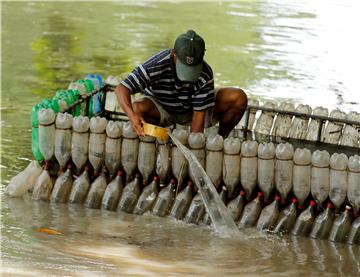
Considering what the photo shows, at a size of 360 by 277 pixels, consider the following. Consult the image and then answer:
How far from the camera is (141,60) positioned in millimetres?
12148

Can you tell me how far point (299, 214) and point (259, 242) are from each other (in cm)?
41

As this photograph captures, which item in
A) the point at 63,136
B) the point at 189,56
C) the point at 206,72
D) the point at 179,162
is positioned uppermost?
the point at 189,56

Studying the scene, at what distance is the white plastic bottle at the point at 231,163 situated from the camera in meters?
6.21

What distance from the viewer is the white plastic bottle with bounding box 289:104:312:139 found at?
7.34 m

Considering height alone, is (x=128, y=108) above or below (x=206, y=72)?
below

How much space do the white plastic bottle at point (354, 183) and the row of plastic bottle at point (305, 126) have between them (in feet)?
3.79

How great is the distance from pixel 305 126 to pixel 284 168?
4.18 feet

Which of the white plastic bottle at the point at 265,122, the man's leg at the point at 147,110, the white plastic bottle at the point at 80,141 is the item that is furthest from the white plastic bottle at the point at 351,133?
the white plastic bottle at the point at 80,141

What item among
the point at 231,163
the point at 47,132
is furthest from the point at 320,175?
the point at 47,132

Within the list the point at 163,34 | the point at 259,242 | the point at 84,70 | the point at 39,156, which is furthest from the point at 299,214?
the point at 163,34

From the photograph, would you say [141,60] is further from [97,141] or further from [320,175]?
[320,175]

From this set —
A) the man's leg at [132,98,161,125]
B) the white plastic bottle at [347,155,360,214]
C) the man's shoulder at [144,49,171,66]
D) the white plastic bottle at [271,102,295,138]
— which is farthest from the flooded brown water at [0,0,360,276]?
the white plastic bottle at [271,102,295,138]

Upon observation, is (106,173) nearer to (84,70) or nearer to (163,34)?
(84,70)

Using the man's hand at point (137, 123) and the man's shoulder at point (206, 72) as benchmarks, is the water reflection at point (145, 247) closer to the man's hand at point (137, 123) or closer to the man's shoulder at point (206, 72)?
the man's hand at point (137, 123)
